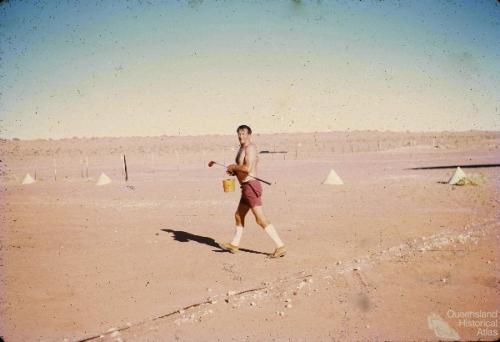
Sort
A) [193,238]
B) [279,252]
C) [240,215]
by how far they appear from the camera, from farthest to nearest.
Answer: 1. [193,238]
2. [240,215]
3. [279,252]

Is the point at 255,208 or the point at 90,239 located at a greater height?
the point at 255,208

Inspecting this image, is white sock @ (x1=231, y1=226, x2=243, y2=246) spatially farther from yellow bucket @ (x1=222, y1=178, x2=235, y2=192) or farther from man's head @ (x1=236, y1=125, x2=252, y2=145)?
man's head @ (x1=236, y1=125, x2=252, y2=145)

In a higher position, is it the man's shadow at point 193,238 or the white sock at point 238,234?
the white sock at point 238,234

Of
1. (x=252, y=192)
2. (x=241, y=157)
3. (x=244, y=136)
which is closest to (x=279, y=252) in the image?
(x=252, y=192)

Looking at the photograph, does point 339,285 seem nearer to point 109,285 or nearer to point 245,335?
point 245,335

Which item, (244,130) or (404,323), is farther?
(244,130)

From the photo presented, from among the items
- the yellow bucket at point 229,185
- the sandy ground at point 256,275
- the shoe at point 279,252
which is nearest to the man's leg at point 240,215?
the yellow bucket at point 229,185

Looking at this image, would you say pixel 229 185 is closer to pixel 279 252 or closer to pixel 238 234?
pixel 238 234

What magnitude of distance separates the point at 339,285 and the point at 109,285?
3.12 meters

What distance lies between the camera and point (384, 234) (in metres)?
7.41

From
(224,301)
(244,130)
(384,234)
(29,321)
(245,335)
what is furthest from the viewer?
(384,234)

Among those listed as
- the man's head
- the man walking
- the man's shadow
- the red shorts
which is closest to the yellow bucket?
the man walking

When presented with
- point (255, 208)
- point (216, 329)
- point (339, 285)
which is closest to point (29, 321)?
point (216, 329)

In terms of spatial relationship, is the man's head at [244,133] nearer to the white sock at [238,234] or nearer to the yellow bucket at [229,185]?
the yellow bucket at [229,185]
